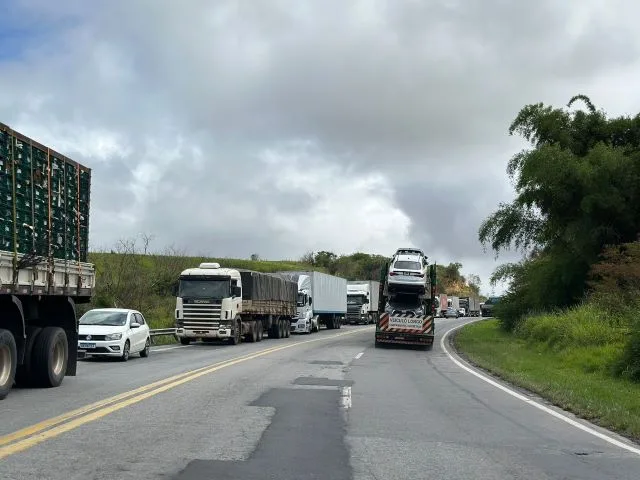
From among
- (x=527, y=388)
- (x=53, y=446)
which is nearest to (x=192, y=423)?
(x=53, y=446)

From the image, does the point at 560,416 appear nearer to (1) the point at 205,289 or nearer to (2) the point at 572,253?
(1) the point at 205,289

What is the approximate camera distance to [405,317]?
30.0m

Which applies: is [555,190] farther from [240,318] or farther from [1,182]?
[1,182]

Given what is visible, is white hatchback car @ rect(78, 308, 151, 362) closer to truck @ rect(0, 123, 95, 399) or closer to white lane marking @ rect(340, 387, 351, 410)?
truck @ rect(0, 123, 95, 399)

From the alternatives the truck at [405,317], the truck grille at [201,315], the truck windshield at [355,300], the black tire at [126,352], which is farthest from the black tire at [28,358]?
the truck windshield at [355,300]

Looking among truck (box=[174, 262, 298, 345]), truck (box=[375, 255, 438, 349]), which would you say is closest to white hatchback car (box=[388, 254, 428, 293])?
truck (box=[375, 255, 438, 349])

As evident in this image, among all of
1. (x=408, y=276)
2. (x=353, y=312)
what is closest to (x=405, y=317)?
(x=408, y=276)

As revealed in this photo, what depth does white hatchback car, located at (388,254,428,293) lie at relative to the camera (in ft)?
101

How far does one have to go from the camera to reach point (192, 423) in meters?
9.57

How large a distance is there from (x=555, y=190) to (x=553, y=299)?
630cm

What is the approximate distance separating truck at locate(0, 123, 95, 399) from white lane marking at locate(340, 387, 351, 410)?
5.27 m

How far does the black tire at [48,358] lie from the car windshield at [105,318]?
7.56 metres

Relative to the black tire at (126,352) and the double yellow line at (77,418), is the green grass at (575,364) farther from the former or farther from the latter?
the black tire at (126,352)

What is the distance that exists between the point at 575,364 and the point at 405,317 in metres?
10.3
